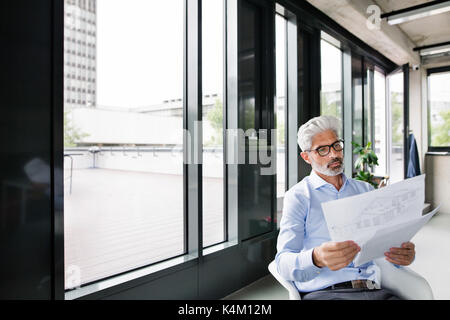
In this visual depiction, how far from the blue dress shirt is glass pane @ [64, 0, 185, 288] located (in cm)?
111

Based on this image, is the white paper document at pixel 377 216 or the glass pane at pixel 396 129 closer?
the white paper document at pixel 377 216

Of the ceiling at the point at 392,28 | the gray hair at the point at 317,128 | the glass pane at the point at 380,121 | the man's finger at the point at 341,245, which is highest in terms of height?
the ceiling at the point at 392,28

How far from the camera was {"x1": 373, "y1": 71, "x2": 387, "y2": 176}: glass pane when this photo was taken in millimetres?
5324

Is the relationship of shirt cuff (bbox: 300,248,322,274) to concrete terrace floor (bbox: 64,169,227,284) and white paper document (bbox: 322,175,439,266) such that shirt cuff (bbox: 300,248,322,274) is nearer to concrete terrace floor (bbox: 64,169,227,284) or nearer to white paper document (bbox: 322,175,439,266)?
white paper document (bbox: 322,175,439,266)

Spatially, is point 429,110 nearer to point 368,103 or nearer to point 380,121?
point 380,121

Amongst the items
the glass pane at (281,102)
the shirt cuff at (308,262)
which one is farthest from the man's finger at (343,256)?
the glass pane at (281,102)

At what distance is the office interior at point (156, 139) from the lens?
1.44 metres

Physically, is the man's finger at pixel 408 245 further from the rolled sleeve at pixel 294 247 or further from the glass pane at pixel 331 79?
the glass pane at pixel 331 79

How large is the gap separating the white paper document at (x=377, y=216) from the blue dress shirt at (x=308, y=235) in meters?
0.24

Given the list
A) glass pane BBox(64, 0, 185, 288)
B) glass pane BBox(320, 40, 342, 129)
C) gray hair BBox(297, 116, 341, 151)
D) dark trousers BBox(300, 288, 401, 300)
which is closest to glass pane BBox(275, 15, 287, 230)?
glass pane BBox(320, 40, 342, 129)

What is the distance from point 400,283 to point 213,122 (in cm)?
170

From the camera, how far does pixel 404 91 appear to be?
5.11 metres

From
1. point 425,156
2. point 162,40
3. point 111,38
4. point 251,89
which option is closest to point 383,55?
point 425,156

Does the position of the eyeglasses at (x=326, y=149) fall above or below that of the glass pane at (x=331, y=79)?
below
